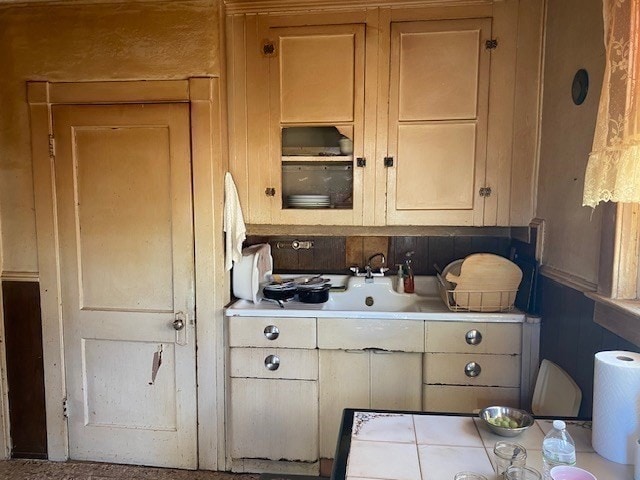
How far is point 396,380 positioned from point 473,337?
1.35 ft

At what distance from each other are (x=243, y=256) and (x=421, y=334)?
96cm

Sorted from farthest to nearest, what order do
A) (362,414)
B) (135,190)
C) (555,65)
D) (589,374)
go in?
(135,190) → (555,65) → (589,374) → (362,414)

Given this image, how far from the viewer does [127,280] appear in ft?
7.14

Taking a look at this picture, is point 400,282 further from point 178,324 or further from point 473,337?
point 178,324

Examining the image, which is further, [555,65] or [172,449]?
[172,449]

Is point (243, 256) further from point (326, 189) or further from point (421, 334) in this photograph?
point (421, 334)

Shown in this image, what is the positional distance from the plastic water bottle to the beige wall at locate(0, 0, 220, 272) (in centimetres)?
194

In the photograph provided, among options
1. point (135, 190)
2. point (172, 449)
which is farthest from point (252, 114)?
point (172, 449)

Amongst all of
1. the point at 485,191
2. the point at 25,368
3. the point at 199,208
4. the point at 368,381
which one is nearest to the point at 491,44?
→ the point at 485,191

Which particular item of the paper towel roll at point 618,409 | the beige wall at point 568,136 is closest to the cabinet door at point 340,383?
the beige wall at point 568,136

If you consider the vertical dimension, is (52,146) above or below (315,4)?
below

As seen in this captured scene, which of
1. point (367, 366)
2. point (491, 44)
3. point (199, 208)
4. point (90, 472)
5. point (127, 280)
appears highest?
point (491, 44)

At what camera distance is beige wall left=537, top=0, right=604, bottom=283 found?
1.52m

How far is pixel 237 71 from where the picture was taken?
7.02ft
